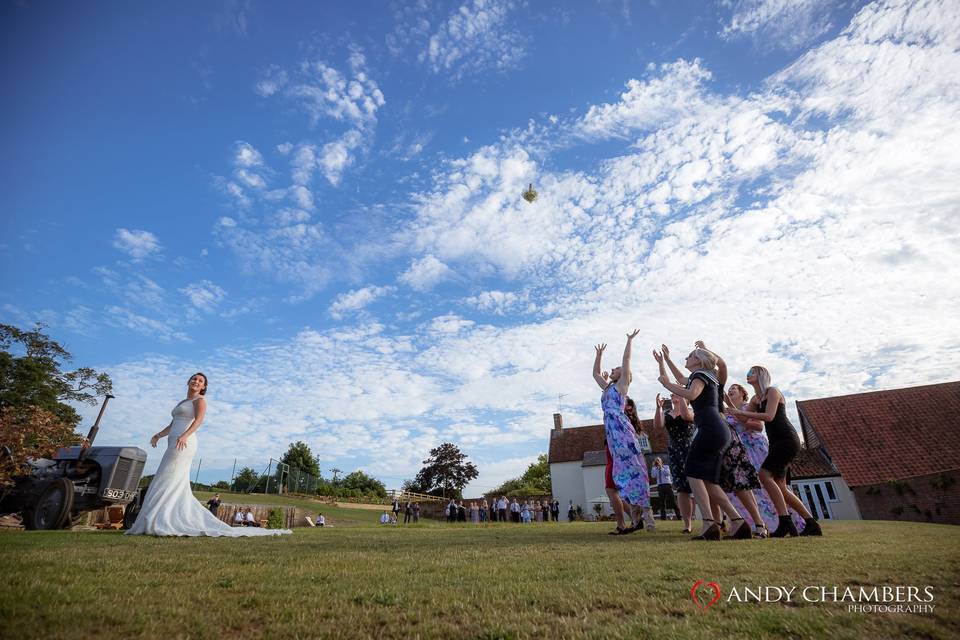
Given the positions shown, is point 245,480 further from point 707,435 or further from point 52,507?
point 707,435

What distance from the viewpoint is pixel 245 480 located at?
35.9 meters

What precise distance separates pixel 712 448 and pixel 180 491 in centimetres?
810

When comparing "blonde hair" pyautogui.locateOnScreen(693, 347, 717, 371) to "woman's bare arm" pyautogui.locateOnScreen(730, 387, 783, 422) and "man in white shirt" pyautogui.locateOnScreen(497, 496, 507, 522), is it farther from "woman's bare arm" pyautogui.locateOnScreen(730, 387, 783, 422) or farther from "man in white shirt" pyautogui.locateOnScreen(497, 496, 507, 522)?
"man in white shirt" pyautogui.locateOnScreen(497, 496, 507, 522)

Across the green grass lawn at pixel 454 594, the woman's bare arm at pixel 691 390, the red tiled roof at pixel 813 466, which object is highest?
the red tiled roof at pixel 813 466

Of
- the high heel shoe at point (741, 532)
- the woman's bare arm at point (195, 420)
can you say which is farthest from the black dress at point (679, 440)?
the woman's bare arm at point (195, 420)

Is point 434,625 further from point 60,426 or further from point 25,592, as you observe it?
point 60,426

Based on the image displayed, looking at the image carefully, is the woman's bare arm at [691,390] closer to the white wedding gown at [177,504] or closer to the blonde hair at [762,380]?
the blonde hair at [762,380]

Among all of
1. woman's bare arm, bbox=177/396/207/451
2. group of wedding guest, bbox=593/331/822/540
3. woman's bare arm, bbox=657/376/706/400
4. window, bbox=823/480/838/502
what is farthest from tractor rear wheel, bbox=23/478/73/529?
window, bbox=823/480/838/502

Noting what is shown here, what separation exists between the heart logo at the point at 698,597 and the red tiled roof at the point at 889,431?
25.3m

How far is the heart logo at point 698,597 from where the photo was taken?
7.74ft

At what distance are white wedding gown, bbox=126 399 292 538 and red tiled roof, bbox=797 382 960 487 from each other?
88.5 feet

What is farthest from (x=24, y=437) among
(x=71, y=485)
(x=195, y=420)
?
(x=195, y=420)

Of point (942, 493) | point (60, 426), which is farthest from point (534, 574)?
point (942, 493)

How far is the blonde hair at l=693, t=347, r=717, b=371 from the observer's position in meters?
5.90
